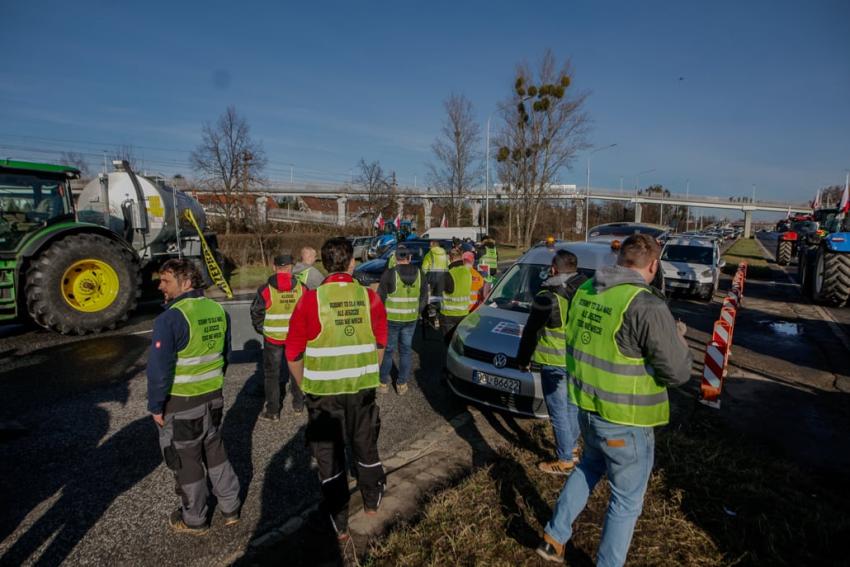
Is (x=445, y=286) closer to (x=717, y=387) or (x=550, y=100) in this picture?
(x=717, y=387)

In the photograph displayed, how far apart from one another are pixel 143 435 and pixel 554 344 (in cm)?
394

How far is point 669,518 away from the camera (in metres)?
3.30

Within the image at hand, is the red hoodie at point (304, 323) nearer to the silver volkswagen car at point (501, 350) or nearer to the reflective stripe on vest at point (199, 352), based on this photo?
the reflective stripe on vest at point (199, 352)

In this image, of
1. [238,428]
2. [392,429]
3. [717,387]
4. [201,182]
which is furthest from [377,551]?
[201,182]

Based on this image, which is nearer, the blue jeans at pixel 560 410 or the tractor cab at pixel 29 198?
the blue jeans at pixel 560 410

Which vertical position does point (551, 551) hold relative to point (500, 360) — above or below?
below

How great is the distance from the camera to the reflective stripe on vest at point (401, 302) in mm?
5672

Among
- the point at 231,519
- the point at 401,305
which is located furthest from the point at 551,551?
the point at 401,305

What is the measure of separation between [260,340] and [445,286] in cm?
359

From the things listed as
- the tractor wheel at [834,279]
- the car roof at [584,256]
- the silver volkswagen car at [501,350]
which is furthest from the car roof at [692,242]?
the silver volkswagen car at [501,350]

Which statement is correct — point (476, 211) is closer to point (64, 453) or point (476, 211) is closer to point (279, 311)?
point (279, 311)

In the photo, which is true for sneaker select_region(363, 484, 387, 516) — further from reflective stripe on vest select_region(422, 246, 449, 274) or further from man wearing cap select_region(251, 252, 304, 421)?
reflective stripe on vest select_region(422, 246, 449, 274)

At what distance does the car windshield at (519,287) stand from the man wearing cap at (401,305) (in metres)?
0.96

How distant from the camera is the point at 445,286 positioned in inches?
248
